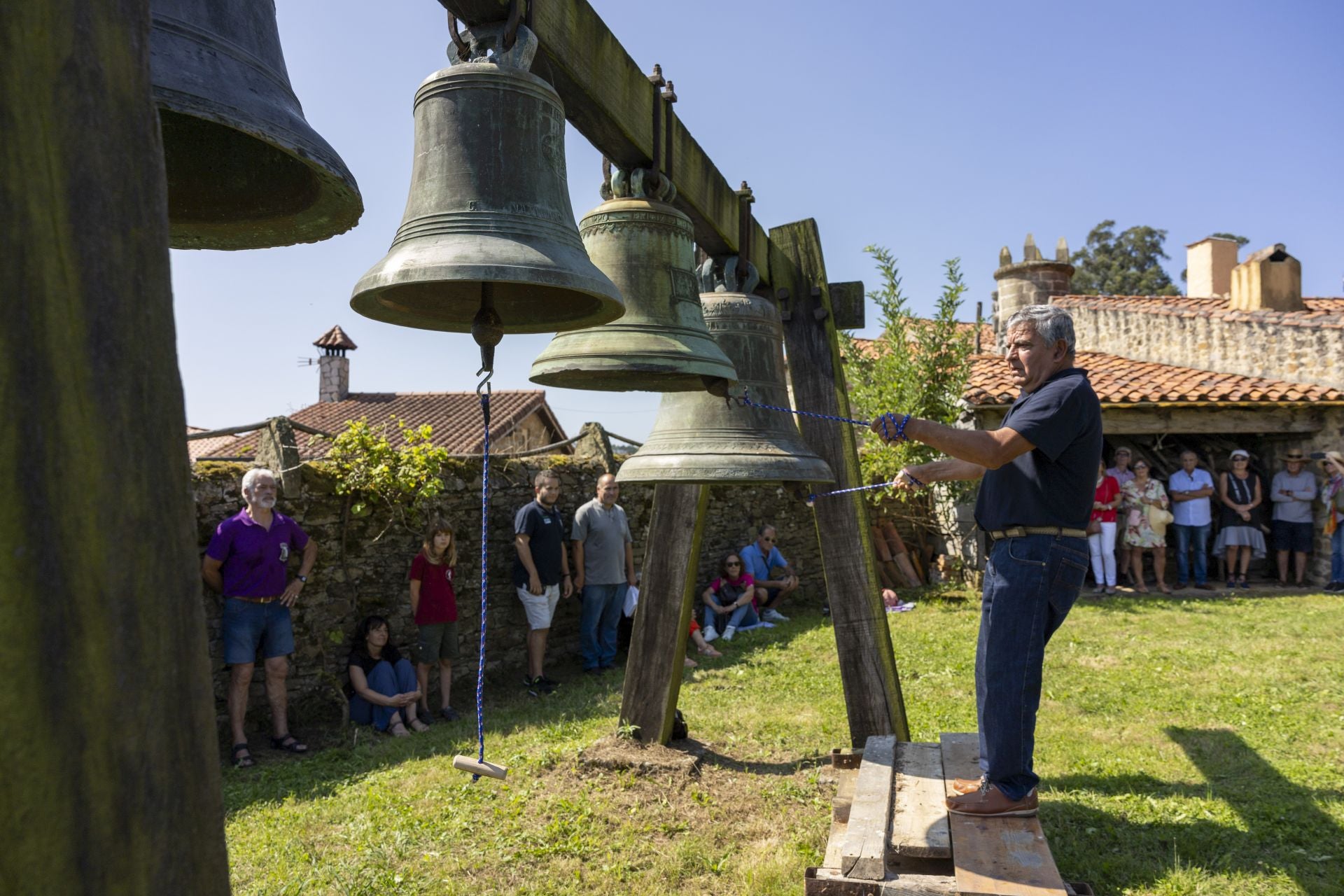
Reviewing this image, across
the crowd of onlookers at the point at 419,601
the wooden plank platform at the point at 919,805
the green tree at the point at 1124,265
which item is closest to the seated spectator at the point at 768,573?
the crowd of onlookers at the point at 419,601

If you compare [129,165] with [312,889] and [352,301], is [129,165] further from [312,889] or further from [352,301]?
[312,889]

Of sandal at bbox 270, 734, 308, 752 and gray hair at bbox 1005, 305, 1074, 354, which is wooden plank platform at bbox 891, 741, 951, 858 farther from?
sandal at bbox 270, 734, 308, 752

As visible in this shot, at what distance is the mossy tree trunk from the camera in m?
0.68

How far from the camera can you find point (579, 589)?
8758 mm

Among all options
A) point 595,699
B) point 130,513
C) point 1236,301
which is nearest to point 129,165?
point 130,513

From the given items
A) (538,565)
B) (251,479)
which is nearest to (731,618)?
(538,565)

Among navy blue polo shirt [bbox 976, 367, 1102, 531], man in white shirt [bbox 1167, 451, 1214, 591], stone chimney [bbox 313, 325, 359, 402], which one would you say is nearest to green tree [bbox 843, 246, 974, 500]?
man in white shirt [bbox 1167, 451, 1214, 591]

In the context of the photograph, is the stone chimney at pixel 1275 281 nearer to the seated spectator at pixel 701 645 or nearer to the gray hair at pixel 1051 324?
the seated spectator at pixel 701 645

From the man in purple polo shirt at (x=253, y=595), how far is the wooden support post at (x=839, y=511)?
137 inches

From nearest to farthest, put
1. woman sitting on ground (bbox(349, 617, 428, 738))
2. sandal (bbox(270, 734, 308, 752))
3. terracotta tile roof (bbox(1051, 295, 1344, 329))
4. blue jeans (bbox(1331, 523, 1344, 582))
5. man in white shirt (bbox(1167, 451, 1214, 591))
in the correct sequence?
sandal (bbox(270, 734, 308, 752)), woman sitting on ground (bbox(349, 617, 428, 738)), blue jeans (bbox(1331, 523, 1344, 582)), man in white shirt (bbox(1167, 451, 1214, 591)), terracotta tile roof (bbox(1051, 295, 1344, 329))

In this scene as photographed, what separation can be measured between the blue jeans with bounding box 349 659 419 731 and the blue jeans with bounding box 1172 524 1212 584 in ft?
34.2

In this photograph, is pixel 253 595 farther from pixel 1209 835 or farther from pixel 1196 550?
pixel 1196 550

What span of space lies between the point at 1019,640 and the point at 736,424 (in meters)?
1.38

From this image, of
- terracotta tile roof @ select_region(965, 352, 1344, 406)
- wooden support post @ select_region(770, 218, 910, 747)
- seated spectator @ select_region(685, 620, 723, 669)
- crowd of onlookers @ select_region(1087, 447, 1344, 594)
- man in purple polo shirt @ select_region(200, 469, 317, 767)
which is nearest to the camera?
wooden support post @ select_region(770, 218, 910, 747)
